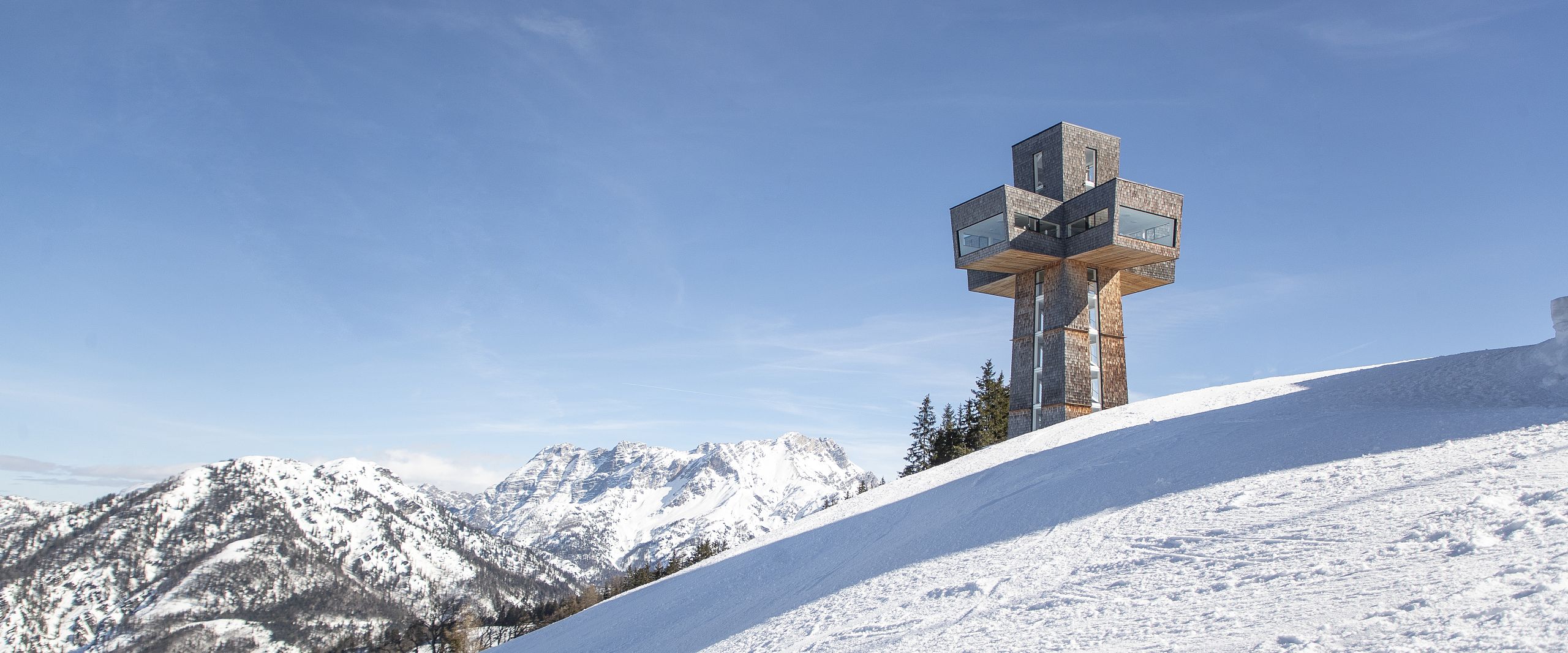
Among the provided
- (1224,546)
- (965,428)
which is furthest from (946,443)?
(1224,546)

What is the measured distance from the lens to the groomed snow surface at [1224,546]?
20.7ft

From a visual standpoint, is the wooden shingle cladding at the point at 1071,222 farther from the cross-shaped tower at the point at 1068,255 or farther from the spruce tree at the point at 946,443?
the spruce tree at the point at 946,443

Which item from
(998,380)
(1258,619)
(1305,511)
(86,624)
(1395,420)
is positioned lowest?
(86,624)

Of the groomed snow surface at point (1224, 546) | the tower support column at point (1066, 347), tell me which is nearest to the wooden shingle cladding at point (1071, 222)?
the tower support column at point (1066, 347)

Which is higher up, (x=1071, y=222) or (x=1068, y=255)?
(x=1071, y=222)

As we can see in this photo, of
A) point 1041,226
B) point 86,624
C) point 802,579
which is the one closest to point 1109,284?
point 1041,226

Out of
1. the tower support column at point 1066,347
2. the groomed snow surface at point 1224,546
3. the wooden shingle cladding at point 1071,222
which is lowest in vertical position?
the groomed snow surface at point 1224,546

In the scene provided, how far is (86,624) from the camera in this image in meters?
199

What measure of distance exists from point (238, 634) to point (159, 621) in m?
26.7

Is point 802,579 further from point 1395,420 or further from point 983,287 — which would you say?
point 983,287

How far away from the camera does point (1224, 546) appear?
8.48 m

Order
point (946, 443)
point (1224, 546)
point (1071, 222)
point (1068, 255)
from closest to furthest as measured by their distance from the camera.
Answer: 1. point (1224, 546)
2. point (1068, 255)
3. point (1071, 222)
4. point (946, 443)

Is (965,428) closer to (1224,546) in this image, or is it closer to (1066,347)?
(1066,347)

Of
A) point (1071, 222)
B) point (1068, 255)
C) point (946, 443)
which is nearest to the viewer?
point (1068, 255)
